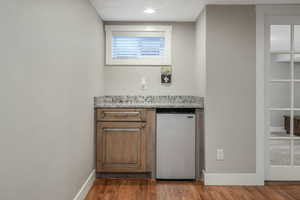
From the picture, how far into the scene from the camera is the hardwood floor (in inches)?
105

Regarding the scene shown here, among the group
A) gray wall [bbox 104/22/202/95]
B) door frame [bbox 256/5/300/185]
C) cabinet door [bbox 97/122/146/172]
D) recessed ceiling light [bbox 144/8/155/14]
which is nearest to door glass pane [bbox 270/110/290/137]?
door frame [bbox 256/5/300/185]

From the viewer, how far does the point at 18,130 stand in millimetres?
1302

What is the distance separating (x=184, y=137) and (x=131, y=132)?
26.4 inches

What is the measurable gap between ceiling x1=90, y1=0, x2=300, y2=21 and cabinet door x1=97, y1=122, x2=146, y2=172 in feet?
4.83

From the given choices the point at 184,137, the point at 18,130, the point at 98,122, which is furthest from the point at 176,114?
the point at 18,130

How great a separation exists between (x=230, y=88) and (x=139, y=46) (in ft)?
5.25

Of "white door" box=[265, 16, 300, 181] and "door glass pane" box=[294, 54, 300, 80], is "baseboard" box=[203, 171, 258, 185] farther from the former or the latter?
"door glass pane" box=[294, 54, 300, 80]

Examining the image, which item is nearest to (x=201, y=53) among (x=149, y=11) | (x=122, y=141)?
(x=149, y=11)

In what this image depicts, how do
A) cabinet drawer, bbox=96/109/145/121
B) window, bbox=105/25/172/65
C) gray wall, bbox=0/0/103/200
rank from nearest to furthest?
gray wall, bbox=0/0/103/200, cabinet drawer, bbox=96/109/145/121, window, bbox=105/25/172/65

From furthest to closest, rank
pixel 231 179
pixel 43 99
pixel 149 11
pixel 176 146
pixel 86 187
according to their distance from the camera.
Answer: pixel 149 11
pixel 176 146
pixel 231 179
pixel 86 187
pixel 43 99

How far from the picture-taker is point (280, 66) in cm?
312

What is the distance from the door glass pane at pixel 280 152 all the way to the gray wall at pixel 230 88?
0.28 m

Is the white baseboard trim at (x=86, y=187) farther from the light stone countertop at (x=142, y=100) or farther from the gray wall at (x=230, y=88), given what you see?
the gray wall at (x=230, y=88)

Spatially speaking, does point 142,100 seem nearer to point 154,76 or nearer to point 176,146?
point 154,76
